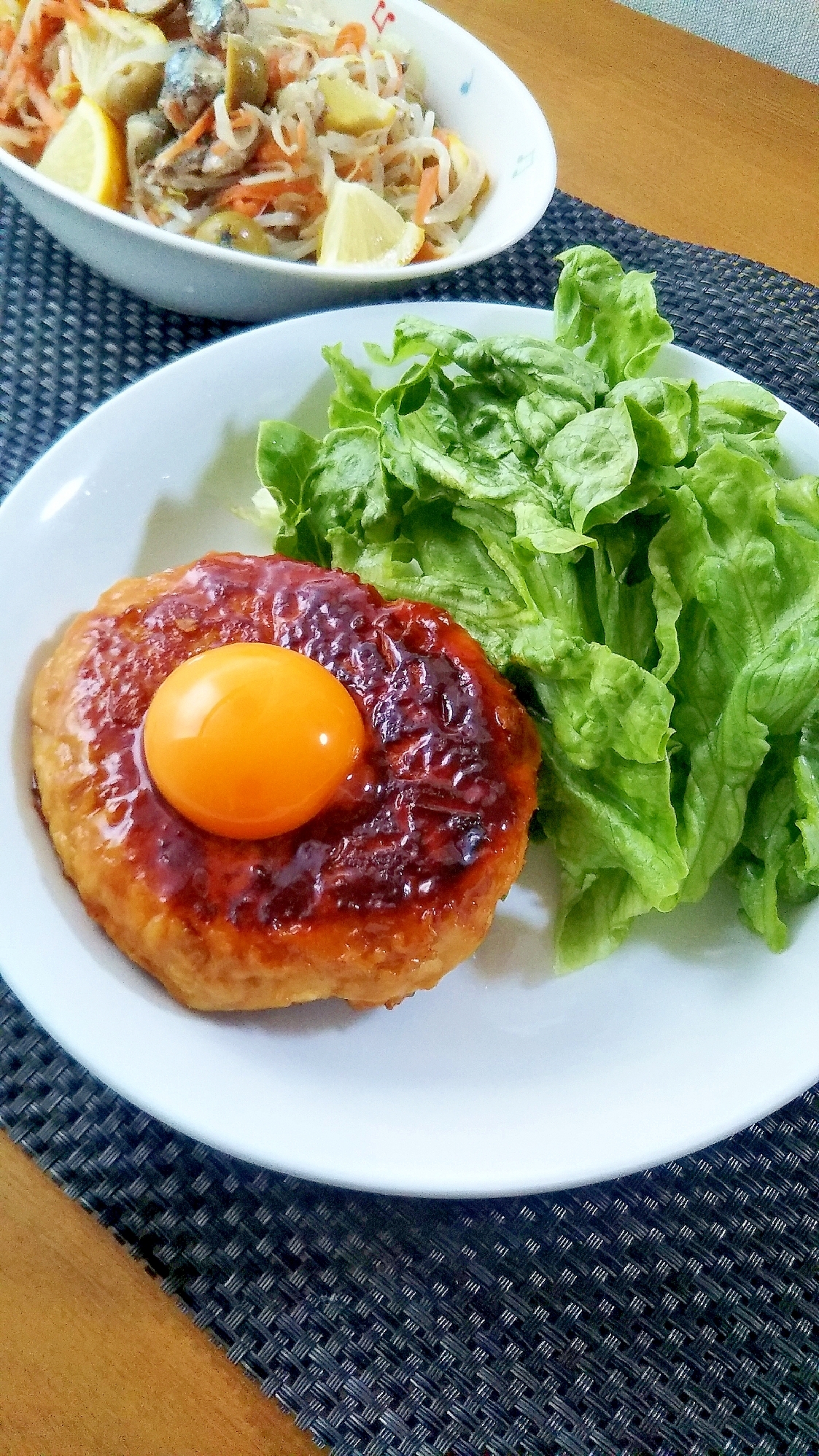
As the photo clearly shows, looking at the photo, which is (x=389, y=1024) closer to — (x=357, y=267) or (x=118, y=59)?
(x=357, y=267)

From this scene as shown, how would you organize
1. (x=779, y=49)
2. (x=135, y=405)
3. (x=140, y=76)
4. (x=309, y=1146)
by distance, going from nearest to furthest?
(x=309, y=1146) → (x=135, y=405) → (x=140, y=76) → (x=779, y=49)

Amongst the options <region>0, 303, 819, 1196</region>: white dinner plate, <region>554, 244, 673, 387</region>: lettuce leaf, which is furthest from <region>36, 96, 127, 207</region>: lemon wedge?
<region>554, 244, 673, 387</region>: lettuce leaf

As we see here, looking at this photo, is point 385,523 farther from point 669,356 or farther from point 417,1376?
point 417,1376

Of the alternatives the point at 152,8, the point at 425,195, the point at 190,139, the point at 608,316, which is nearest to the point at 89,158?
the point at 190,139

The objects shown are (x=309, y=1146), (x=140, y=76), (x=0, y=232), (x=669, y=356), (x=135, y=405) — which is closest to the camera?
(x=309, y=1146)

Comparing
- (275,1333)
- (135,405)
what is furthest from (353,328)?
(275,1333)

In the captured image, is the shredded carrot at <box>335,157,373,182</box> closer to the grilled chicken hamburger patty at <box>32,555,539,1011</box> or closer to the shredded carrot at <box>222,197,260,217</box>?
the shredded carrot at <box>222,197,260,217</box>

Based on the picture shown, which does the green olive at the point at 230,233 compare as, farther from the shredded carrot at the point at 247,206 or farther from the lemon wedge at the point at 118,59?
the lemon wedge at the point at 118,59
